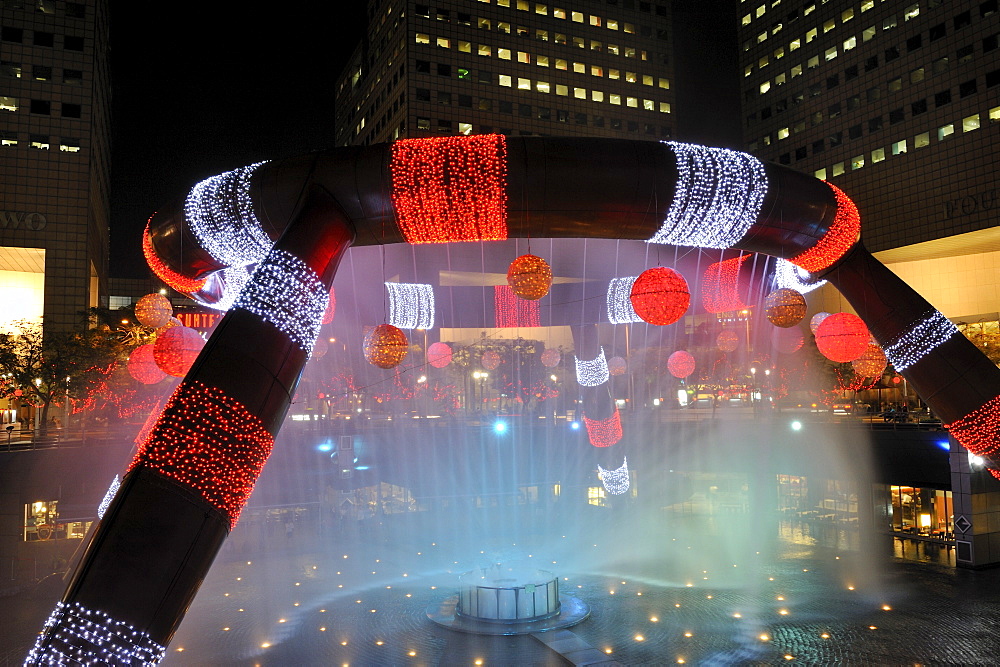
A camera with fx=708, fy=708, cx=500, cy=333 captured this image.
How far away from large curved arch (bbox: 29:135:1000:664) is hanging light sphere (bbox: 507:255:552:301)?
0.47 meters

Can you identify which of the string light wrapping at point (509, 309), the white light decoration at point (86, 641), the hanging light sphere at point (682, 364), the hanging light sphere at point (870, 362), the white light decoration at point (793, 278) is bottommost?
the white light decoration at point (86, 641)

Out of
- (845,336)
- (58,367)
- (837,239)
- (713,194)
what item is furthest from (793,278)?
(58,367)

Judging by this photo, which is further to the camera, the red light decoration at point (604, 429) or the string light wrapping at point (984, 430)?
the red light decoration at point (604, 429)

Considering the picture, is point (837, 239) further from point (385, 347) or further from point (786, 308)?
point (385, 347)

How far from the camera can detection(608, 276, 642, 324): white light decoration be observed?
18188 mm

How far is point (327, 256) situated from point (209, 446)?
2.88 m

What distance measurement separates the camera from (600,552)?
20.8 meters

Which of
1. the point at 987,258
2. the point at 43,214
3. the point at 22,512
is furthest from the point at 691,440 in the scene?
the point at 43,214

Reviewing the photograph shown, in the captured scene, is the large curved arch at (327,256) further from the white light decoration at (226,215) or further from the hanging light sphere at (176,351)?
the hanging light sphere at (176,351)

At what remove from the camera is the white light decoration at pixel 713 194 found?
970 cm

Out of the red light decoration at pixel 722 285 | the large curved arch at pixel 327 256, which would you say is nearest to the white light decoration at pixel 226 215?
the large curved arch at pixel 327 256

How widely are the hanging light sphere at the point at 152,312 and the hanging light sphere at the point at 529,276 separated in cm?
838

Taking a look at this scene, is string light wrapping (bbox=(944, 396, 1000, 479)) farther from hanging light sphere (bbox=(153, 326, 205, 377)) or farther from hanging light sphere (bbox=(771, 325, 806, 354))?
hanging light sphere (bbox=(153, 326, 205, 377))

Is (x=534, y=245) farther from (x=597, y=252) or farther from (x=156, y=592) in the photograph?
(x=156, y=592)
